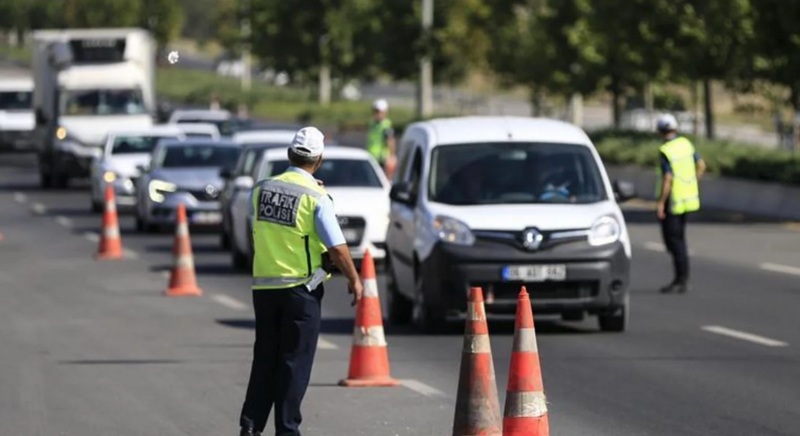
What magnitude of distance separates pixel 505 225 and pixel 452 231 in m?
0.44

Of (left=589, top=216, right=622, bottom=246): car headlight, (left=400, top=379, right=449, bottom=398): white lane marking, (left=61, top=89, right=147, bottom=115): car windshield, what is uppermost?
(left=589, top=216, right=622, bottom=246): car headlight

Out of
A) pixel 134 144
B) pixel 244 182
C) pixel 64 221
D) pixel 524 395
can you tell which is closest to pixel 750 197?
pixel 244 182

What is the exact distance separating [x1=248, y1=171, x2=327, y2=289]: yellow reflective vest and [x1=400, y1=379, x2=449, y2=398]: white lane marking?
3097 mm

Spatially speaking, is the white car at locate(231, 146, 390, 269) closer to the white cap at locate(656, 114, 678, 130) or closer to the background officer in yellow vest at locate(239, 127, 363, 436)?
the white cap at locate(656, 114, 678, 130)

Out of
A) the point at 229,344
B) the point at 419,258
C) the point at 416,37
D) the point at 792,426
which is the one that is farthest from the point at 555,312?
the point at 416,37

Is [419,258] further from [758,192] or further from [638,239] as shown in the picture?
[758,192]

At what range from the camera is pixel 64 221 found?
114 ft

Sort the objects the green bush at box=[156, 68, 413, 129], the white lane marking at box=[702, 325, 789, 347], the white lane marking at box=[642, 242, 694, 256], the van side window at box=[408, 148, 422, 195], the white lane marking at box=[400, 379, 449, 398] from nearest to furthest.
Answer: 1. the white lane marking at box=[400, 379, 449, 398]
2. the white lane marking at box=[702, 325, 789, 347]
3. the van side window at box=[408, 148, 422, 195]
4. the white lane marking at box=[642, 242, 694, 256]
5. the green bush at box=[156, 68, 413, 129]

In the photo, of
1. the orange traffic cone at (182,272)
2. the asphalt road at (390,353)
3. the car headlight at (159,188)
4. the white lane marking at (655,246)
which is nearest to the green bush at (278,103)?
the car headlight at (159,188)

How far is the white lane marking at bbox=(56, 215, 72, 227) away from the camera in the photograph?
33.9 m

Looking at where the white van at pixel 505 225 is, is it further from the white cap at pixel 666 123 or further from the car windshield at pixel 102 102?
the car windshield at pixel 102 102

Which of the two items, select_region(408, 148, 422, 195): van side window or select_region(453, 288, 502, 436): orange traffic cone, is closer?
select_region(453, 288, 502, 436): orange traffic cone

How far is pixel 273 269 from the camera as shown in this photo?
32.9 ft

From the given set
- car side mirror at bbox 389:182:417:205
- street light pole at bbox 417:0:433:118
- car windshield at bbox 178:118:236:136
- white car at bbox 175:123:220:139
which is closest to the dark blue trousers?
car side mirror at bbox 389:182:417:205
